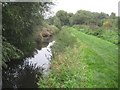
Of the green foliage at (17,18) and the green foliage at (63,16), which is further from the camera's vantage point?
the green foliage at (63,16)

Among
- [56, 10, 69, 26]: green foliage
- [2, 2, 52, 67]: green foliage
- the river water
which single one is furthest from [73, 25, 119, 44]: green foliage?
[56, 10, 69, 26]: green foliage

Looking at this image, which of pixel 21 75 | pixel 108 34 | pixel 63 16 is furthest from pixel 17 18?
pixel 63 16

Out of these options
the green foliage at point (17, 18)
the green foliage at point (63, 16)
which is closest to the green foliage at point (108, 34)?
the green foliage at point (17, 18)

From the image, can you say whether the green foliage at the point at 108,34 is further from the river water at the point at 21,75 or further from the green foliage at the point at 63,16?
the green foliage at the point at 63,16

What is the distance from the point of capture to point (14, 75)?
1388 centimetres

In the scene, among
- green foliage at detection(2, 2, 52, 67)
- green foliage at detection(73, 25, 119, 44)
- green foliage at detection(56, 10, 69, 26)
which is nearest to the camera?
green foliage at detection(2, 2, 52, 67)

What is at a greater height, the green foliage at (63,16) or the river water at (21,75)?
the green foliage at (63,16)

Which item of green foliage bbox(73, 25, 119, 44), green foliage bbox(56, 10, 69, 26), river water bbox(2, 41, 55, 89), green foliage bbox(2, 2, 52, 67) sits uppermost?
green foliage bbox(56, 10, 69, 26)

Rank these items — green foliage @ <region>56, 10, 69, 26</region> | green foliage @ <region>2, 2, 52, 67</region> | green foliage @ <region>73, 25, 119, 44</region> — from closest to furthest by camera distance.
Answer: green foliage @ <region>2, 2, 52, 67</region>
green foliage @ <region>73, 25, 119, 44</region>
green foliage @ <region>56, 10, 69, 26</region>

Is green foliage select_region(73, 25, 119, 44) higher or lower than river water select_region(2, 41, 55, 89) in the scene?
higher

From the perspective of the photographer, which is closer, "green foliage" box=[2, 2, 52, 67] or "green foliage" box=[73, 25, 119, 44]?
"green foliage" box=[2, 2, 52, 67]

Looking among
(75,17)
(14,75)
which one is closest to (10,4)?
(14,75)

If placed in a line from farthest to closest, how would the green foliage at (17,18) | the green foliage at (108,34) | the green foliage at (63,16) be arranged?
the green foliage at (63,16) < the green foliage at (108,34) < the green foliage at (17,18)

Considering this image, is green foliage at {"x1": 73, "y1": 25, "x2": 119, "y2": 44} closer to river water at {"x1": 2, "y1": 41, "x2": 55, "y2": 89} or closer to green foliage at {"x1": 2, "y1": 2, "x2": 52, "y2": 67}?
green foliage at {"x1": 2, "y1": 2, "x2": 52, "y2": 67}
